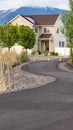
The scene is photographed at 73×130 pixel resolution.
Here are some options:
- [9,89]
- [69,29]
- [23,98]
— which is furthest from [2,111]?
[69,29]

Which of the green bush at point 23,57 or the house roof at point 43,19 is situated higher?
the house roof at point 43,19

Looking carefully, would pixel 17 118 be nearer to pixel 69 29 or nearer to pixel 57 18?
pixel 69 29

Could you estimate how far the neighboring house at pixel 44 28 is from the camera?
8538cm

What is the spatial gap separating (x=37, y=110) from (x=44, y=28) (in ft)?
244

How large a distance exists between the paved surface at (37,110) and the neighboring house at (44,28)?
67385 millimetres

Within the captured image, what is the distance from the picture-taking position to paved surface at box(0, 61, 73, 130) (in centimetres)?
1041

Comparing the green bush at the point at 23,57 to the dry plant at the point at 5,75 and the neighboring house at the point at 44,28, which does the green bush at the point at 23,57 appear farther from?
the neighboring house at the point at 44,28

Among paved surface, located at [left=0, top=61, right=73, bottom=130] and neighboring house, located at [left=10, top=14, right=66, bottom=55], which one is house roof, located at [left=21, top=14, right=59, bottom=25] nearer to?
neighboring house, located at [left=10, top=14, right=66, bottom=55]

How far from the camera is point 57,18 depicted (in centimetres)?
8731

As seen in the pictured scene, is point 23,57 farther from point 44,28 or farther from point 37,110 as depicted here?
point 44,28

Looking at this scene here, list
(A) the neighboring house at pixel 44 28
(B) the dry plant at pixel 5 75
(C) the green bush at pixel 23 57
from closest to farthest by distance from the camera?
1. (B) the dry plant at pixel 5 75
2. (C) the green bush at pixel 23 57
3. (A) the neighboring house at pixel 44 28

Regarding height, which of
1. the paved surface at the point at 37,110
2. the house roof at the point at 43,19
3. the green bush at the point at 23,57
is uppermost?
the house roof at the point at 43,19

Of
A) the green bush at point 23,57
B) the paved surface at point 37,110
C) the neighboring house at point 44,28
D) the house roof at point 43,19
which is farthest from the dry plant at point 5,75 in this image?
the house roof at point 43,19

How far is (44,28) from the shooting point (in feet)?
284
